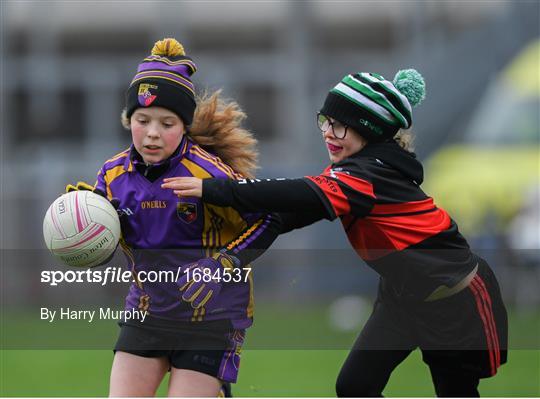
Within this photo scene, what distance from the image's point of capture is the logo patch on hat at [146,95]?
4449mm

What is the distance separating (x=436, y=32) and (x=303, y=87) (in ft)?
6.84

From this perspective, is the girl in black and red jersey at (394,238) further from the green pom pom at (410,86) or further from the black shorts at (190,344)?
the black shorts at (190,344)

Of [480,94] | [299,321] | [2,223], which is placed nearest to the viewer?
[299,321]

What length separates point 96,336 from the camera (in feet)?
25.0

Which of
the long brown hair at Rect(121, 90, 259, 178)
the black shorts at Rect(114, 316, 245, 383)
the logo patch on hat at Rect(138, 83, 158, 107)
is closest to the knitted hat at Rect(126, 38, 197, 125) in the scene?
the logo patch on hat at Rect(138, 83, 158, 107)

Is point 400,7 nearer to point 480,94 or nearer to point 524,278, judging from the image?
point 480,94

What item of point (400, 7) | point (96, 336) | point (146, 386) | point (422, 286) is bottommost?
point (96, 336)

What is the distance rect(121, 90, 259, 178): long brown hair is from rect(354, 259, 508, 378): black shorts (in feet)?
2.84

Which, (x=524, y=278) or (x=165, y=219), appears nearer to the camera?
(x=165, y=219)

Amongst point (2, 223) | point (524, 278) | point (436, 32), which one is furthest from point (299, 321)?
point (436, 32)

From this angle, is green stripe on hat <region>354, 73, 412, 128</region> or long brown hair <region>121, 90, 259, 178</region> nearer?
green stripe on hat <region>354, 73, 412, 128</region>

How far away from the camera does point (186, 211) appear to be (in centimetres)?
443

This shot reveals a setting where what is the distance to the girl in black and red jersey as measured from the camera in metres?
4.37

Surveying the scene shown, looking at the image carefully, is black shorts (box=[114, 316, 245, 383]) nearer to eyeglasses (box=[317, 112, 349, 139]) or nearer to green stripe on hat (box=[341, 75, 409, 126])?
eyeglasses (box=[317, 112, 349, 139])
